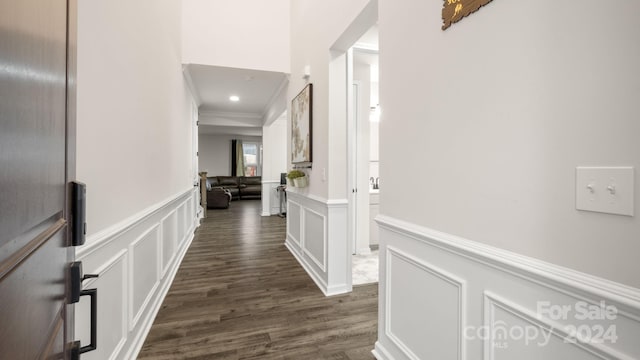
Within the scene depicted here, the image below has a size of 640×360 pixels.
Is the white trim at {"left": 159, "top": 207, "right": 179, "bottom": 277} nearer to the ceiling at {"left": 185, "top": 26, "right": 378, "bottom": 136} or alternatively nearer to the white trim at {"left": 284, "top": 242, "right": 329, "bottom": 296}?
the white trim at {"left": 284, "top": 242, "right": 329, "bottom": 296}

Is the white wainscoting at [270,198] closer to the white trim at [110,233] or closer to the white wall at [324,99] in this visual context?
the white wall at [324,99]

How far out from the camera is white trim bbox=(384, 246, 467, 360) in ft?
3.46

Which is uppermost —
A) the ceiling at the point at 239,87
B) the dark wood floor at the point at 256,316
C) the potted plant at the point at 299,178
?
the ceiling at the point at 239,87

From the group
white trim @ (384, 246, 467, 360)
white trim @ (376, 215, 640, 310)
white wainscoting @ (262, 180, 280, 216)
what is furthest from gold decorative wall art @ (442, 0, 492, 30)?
white wainscoting @ (262, 180, 280, 216)

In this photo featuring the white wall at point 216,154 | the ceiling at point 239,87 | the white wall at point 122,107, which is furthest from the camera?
the white wall at point 216,154

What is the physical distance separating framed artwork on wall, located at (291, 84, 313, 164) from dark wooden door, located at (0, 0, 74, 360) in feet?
7.77

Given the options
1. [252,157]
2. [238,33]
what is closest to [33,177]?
[238,33]

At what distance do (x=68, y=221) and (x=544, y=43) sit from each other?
1268 mm

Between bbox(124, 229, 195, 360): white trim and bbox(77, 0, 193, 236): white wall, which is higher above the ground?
bbox(77, 0, 193, 236): white wall

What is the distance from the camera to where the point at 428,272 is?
4.05 ft

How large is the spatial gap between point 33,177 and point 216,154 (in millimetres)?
11114

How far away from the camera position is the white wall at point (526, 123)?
2.10 ft

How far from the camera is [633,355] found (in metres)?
0.62

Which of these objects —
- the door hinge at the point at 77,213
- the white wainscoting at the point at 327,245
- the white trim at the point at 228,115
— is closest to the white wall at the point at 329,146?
the white wainscoting at the point at 327,245
